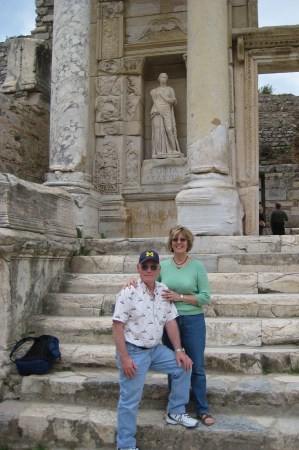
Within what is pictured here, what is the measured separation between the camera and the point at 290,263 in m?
6.09

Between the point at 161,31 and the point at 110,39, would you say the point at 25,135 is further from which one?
the point at 161,31

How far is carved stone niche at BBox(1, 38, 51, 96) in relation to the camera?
1155 centimetres

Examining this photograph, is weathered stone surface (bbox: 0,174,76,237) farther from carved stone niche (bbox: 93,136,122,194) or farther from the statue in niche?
the statue in niche

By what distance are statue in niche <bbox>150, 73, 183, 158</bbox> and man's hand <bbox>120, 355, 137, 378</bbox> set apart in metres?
7.00

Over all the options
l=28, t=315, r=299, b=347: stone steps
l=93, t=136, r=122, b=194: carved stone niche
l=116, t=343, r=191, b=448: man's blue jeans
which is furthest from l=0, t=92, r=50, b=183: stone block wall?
l=116, t=343, r=191, b=448: man's blue jeans

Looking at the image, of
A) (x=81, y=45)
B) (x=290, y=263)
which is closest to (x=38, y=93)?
(x=81, y=45)

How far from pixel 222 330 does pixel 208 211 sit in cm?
292

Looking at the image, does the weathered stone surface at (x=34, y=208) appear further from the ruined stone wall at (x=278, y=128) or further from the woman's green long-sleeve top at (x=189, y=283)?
the ruined stone wall at (x=278, y=128)

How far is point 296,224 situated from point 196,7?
1039cm

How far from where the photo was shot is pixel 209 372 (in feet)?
15.0

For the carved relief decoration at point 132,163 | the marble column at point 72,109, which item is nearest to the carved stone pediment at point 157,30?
the marble column at point 72,109

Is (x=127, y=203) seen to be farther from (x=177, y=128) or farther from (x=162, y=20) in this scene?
(x=162, y=20)

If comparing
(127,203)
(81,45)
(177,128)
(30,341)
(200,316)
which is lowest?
(30,341)

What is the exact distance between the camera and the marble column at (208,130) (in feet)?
25.1
